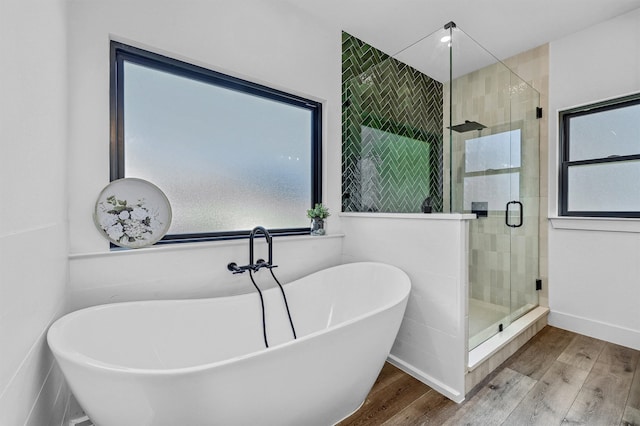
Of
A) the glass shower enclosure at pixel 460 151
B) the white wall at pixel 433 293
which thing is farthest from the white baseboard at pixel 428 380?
the glass shower enclosure at pixel 460 151

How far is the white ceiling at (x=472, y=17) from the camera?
7.14 feet

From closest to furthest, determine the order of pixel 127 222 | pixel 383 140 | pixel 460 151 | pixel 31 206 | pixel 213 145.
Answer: pixel 31 206 → pixel 127 222 → pixel 213 145 → pixel 460 151 → pixel 383 140

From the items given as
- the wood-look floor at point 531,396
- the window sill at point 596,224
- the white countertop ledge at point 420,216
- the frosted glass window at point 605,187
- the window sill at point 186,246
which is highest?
the frosted glass window at point 605,187

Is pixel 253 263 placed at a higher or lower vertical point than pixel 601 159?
lower

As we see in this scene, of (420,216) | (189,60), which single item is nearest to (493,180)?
(420,216)

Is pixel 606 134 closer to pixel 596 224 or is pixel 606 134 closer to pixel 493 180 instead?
pixel 596 224

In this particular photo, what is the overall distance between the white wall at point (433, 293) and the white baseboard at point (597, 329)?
1617mm

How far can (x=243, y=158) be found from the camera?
6.72ft

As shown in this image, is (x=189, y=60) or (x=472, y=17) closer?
(x=189, y=60)

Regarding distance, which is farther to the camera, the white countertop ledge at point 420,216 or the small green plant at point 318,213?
the small green plant at point 318,213

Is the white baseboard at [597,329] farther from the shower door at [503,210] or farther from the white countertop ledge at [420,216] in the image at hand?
the white countertop ledge at [420,216]

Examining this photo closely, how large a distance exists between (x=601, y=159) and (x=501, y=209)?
104 cm

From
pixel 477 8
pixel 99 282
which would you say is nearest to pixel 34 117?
pixel 99 282

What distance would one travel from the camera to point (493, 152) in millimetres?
2221
